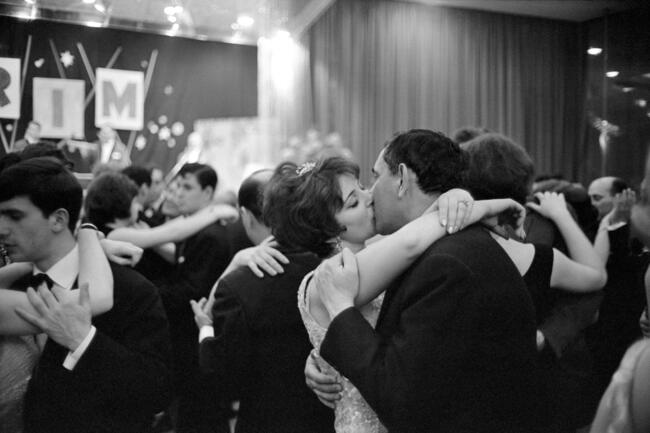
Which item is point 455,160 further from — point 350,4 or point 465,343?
point 350,4

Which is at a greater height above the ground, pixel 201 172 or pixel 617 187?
pixel 201 172

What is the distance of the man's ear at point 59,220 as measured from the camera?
67.4 inches

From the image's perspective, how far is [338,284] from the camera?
142 cm

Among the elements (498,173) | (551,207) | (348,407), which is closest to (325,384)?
(348,407)

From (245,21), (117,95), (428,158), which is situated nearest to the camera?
(428,158)

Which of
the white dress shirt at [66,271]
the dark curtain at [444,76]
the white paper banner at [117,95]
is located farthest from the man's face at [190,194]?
the dark curtain at [444,76]

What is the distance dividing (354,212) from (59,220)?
0.84 m

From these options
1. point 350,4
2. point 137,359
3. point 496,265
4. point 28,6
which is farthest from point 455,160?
point 350,4

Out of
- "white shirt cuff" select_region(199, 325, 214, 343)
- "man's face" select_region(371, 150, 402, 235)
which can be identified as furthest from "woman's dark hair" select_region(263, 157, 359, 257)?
"white shirt cuff" select_region(199, 325, 214, 343)

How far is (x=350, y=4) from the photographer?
815 centimetres

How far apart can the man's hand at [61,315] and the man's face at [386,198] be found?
77cm

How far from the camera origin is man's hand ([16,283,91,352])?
1538mm

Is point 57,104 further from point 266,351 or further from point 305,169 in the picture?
point 266,351

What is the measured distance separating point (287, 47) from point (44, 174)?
735 cm
